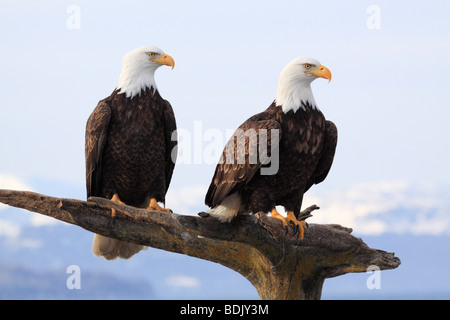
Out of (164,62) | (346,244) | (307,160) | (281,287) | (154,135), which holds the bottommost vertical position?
(281,287)

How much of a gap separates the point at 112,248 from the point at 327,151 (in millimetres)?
3334

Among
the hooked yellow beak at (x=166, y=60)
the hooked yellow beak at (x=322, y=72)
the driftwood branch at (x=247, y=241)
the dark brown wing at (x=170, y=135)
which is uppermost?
the hooked yellow beak at (x=166, y=60)

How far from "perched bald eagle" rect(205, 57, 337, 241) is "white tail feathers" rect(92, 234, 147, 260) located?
6.65ft

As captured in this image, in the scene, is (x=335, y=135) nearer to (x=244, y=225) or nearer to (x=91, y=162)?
(x=244, y=225)

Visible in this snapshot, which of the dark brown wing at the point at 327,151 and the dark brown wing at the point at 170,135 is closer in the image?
the dark brown wing at the point at 327,151

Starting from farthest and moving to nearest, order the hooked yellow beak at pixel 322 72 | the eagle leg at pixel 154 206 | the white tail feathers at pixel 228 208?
the eagle leg at pixel 154 206 < the hooked yellow beak at pixel 322 72 < the white tail feathers at pixel 228 208

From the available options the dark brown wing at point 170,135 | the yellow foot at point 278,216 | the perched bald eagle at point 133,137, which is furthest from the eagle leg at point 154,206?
the yellow foot at point 278,216

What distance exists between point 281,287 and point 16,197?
335 centimetres

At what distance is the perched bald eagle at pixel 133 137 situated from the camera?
7965 millimetres

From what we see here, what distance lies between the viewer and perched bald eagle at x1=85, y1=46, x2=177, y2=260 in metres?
7.96

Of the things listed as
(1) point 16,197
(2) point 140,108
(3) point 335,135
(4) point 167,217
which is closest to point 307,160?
(3) point 335,135

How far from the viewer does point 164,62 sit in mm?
8117

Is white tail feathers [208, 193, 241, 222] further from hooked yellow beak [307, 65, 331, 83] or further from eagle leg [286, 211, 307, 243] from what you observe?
hooked yellow beak [307, 65, 331, 83]

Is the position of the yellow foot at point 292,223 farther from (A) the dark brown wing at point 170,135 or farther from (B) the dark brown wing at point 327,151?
(A) the dark brown wing at point 170,135
